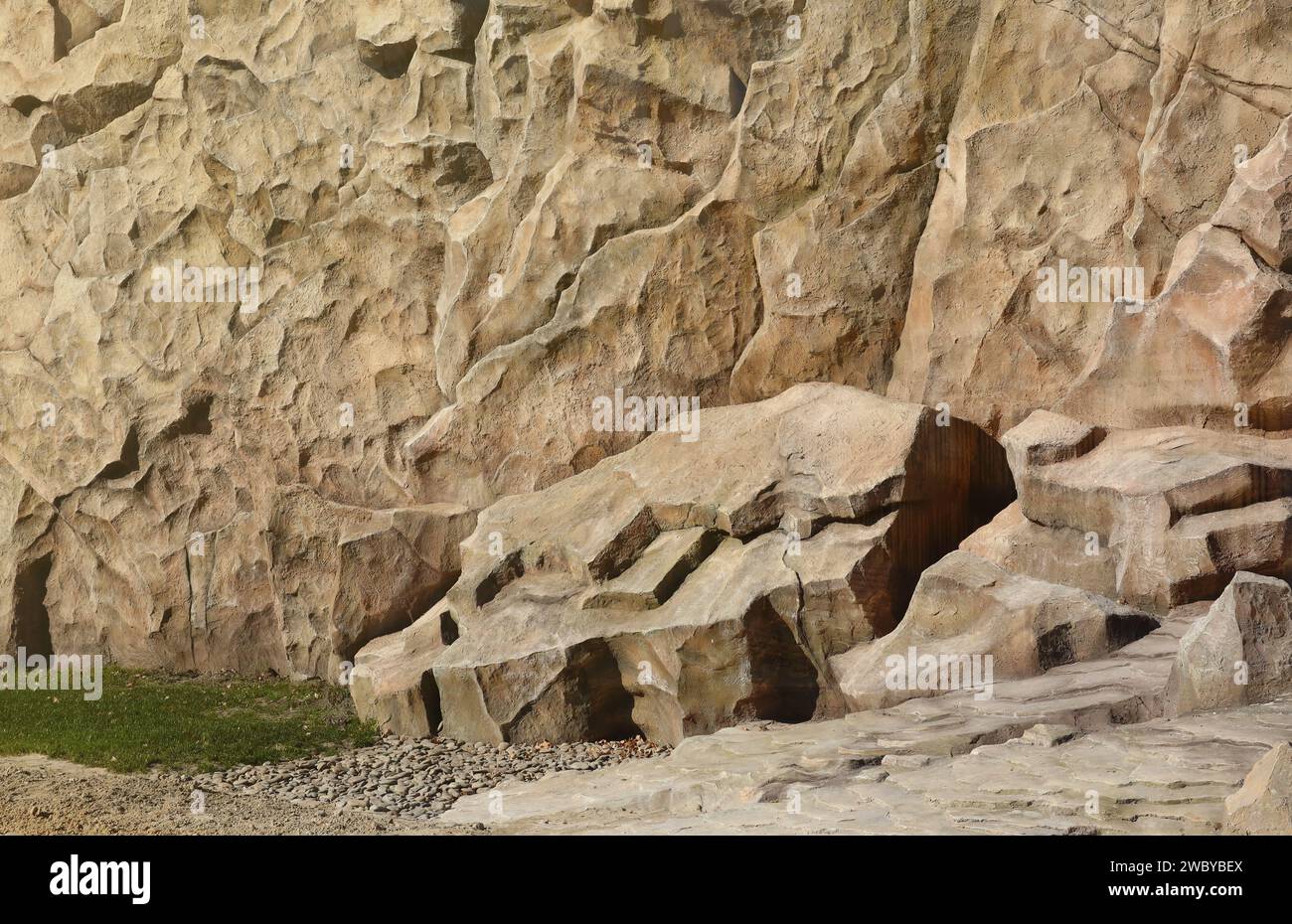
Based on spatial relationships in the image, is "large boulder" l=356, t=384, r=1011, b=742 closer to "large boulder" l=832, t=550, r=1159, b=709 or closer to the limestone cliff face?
"large boulder" l=832, t=550, r=1159, b=709

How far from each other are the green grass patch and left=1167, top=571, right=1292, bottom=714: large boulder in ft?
28.5

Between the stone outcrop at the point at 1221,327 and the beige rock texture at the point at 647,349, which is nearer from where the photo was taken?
the stone outcrop at the point at 1221,327

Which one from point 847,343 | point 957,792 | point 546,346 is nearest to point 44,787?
point 546,346

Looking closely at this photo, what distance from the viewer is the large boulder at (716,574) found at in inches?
536

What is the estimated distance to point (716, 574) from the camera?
46.9 feet

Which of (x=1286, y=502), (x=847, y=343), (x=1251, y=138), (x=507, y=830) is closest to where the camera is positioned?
(x=507, y=830)

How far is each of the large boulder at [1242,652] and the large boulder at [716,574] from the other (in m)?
3.71

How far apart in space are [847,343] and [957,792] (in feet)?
26.2

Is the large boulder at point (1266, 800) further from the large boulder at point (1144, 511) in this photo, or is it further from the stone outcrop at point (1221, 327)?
the stone outcrop at point (1221, 327)

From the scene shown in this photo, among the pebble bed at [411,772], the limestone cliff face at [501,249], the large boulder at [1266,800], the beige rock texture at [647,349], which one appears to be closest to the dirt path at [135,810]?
the pebble bed at [411,772]

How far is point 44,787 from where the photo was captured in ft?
43.0

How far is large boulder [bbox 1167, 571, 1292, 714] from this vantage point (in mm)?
10062

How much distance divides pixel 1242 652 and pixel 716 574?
5572 mm

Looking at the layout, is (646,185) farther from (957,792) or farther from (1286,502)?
(957,792)
